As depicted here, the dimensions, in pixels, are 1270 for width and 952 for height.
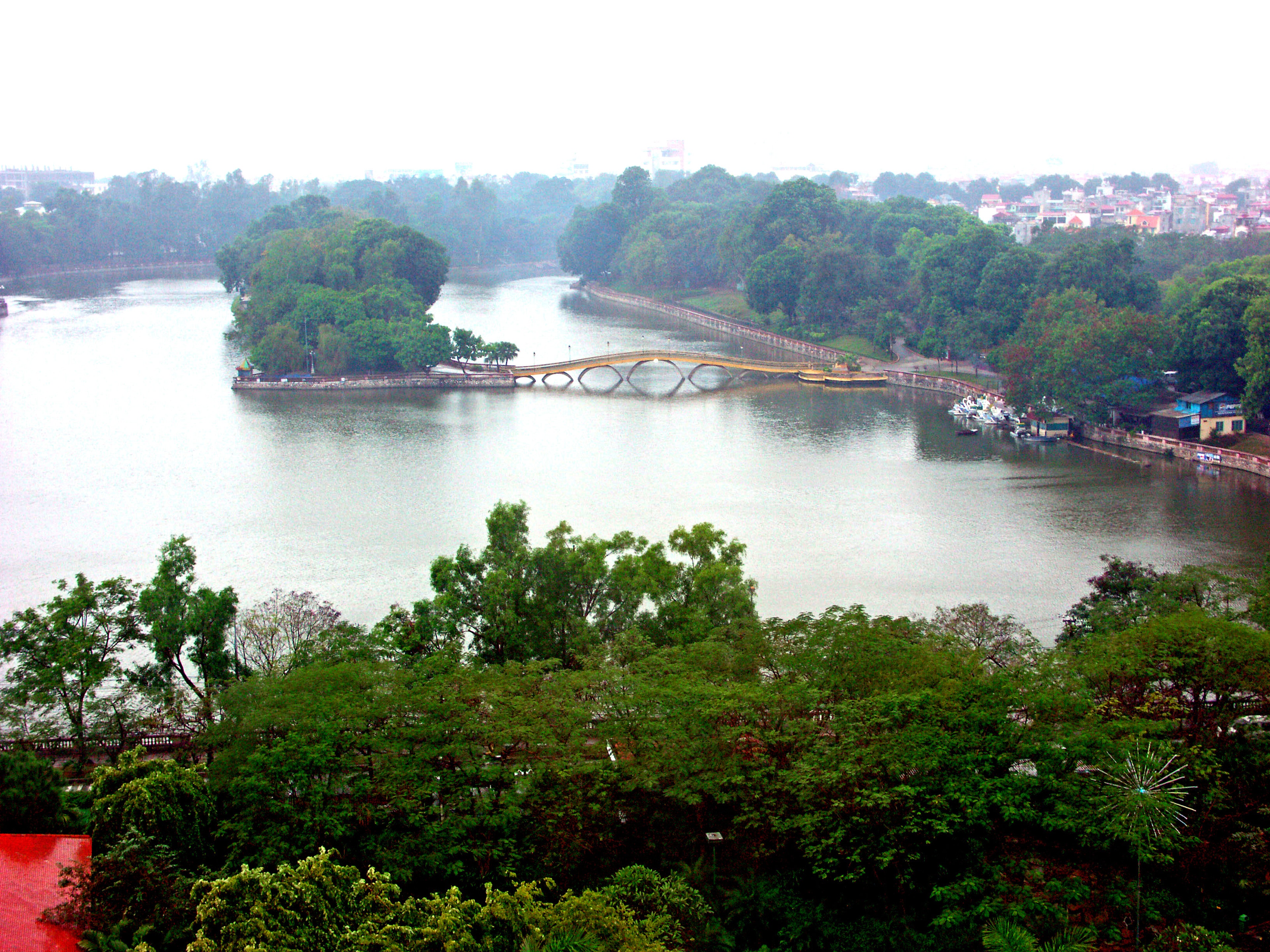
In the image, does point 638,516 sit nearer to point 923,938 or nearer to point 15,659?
point 15,659

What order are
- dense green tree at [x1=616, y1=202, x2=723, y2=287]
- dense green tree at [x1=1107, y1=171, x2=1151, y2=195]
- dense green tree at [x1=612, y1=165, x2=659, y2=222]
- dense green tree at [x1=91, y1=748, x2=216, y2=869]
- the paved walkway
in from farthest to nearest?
dense green tree at [x1=1107, y1=171, x2=1151, y2=195] → dense green tree at [x1=612, y1=165, x2=659, y2=222] → dense green tree at [x1=616, y1=202, x2=723, y2=287] → the paved walkway → dense green tree at [x1=91, y1=748, x2=216, y2=869]

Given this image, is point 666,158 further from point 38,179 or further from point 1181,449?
point 1181,449

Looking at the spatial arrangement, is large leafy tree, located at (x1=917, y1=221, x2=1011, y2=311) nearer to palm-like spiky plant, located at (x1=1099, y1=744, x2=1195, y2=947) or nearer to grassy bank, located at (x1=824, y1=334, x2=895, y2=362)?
grassy bank, located at (x1=824, y1=334, x2=895, y2=362)

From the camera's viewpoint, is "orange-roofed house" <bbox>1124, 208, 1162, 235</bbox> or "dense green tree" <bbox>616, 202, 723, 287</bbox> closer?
"dense green tree" <bbox>616, 202, 723, 287</bbox>

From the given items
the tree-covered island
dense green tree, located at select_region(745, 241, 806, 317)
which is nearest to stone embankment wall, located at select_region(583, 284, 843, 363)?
dense green tree, located at select_region(745, 241, 806, 317)

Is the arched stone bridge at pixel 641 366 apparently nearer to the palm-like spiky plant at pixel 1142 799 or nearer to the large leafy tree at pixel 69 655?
the large leafy tree at pixel 69 655

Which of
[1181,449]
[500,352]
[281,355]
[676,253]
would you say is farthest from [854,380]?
[676,253]
